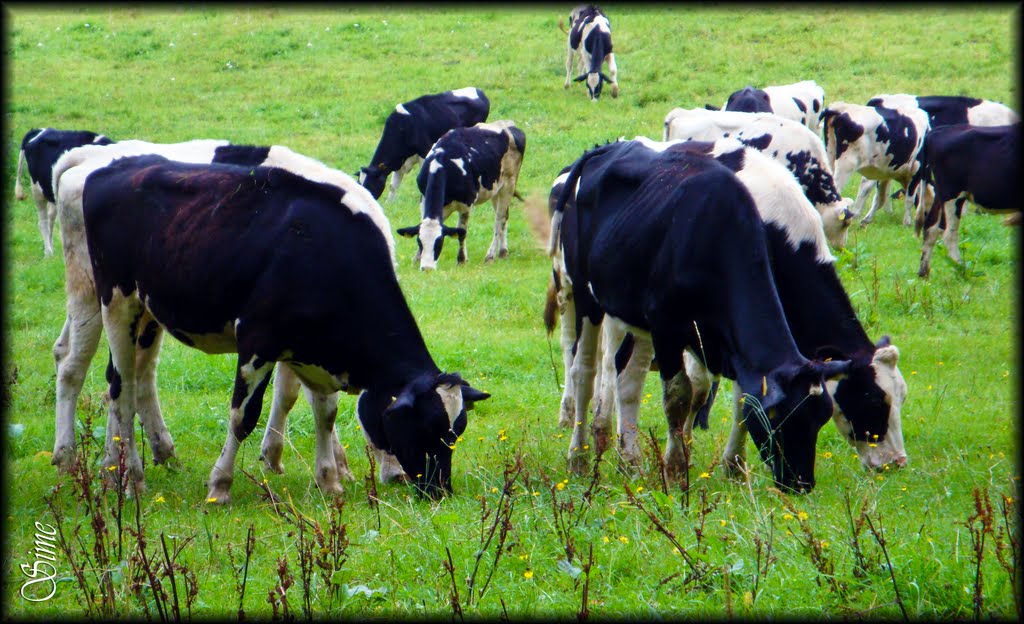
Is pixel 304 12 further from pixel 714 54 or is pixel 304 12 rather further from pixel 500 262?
pixel 500 262

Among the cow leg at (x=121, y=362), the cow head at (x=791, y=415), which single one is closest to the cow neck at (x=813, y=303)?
the cow head at (x=791, y=415)

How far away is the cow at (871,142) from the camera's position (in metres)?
17.4

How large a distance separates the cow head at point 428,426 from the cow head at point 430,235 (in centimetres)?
943

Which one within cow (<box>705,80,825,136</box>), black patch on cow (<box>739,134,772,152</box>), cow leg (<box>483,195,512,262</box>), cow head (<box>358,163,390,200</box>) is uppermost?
black patch on cow (<box>739,134,772,152</box>)

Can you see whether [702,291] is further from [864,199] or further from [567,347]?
[864,199]

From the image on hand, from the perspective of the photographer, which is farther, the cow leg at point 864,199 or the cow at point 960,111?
the cow at point 960,111

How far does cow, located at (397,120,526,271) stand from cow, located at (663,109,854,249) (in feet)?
17.2

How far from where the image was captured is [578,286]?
8133mm

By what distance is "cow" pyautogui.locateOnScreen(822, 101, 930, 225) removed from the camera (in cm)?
1744

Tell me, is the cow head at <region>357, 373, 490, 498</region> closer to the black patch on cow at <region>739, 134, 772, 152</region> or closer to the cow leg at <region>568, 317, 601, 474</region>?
the cow leg at <region>568, 317, 601, 474</region>

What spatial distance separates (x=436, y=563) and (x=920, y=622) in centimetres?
223

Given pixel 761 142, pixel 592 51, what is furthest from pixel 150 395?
pixel 592 51

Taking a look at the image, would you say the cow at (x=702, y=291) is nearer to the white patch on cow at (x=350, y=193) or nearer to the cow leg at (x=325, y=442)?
the white patch on cow at (x=350, y=193)

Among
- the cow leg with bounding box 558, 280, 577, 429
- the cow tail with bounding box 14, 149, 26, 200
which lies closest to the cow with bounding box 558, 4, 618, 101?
the cow tail with bounding box 14, 149, 26, 200
